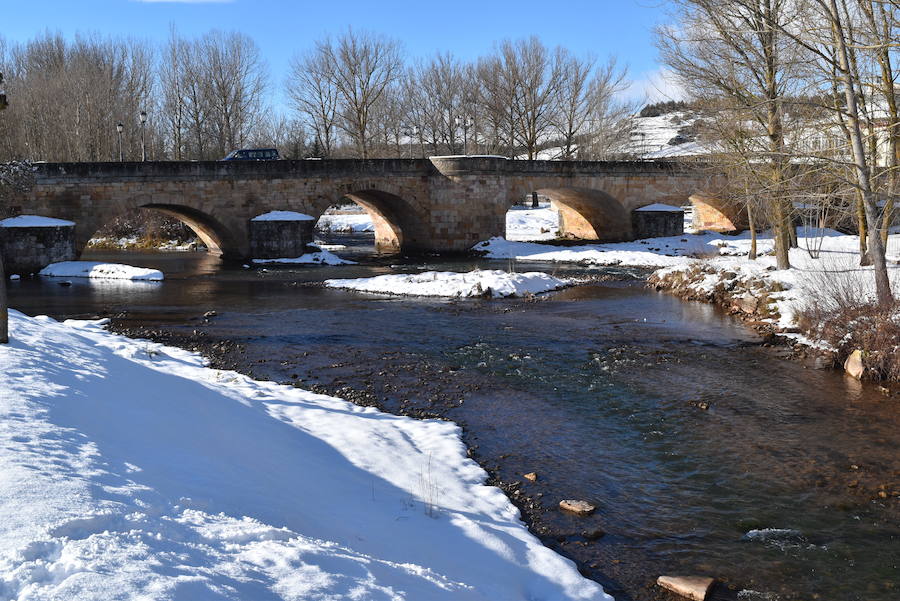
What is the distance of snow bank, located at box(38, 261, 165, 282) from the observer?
26.3 metres

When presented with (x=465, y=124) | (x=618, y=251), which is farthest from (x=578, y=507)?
(x=465, y=124)

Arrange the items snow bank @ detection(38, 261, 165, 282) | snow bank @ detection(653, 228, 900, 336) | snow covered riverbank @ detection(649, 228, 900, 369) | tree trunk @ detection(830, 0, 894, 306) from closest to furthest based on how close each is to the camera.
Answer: tree trunk @ detection(830, 0, 894, 306)
snow covered riverbank @ detection(649, 228, 900, 369)
snow bank @ detection(653, 228, 900, 336)
snow bank @ detection(38, 261, 165, 282)

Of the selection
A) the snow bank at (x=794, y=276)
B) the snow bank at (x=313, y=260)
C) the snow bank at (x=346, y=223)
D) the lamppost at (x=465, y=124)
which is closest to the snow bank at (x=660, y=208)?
the snow bank at (x=794, y=276)

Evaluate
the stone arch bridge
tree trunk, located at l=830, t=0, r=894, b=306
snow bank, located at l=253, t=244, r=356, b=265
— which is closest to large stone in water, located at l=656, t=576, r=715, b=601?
tree trunk, located at l=830, t=0, r=894, b=306

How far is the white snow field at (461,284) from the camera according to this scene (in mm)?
21141

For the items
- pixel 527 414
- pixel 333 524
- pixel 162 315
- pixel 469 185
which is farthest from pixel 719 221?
pixel 333 524

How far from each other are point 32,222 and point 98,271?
3.29m

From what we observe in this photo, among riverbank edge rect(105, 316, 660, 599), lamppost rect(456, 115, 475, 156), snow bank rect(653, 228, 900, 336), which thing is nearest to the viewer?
riverbank edge rect(105, 316, 660, 599)

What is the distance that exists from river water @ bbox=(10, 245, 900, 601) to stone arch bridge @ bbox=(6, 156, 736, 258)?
10240 mm

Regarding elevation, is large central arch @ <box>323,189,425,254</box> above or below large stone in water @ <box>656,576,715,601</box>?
above

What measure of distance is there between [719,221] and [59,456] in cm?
4272

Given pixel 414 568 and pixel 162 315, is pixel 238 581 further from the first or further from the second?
pixel 162 315

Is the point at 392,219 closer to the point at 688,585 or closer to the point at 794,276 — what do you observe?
the point at 794,276

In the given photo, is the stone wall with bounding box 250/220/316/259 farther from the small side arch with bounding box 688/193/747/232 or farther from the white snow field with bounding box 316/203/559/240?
the small side arch with bounding box 688/193/747/232
